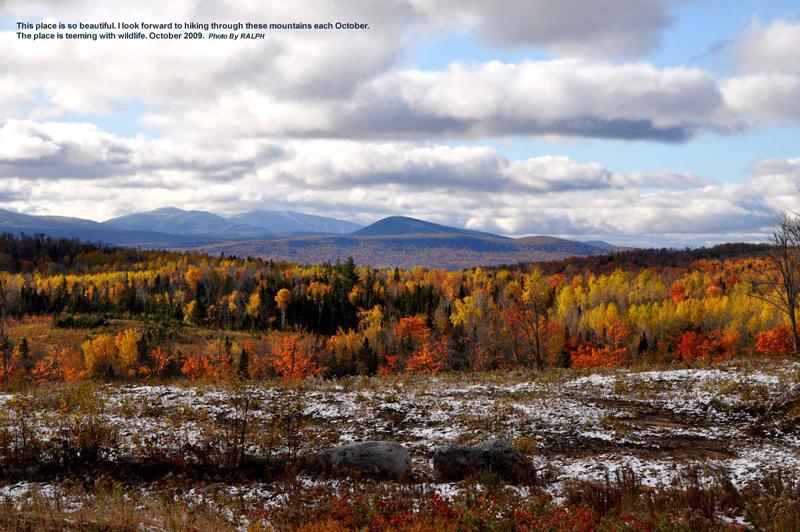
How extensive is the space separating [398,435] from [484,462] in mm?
4533

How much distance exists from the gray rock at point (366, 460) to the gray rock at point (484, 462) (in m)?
0.98

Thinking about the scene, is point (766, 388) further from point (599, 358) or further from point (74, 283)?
point (74, 283)

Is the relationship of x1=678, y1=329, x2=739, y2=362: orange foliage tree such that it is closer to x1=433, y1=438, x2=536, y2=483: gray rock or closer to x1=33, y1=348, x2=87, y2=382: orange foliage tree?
x1=433, y1=438, x2=536, y2=483: gray rock

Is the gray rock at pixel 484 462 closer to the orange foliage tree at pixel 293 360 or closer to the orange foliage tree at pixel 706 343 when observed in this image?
the orange foliage tree at pixel 293 360

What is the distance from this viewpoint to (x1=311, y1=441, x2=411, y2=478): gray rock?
1315 cm

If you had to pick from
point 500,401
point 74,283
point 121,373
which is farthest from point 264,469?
point 74,283

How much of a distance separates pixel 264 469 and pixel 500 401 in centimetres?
1042

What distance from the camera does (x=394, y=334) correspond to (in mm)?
120438

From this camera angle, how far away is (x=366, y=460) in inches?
527

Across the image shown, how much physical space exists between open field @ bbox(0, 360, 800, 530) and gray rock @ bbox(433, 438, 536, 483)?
1.45ft

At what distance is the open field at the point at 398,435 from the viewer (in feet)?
37.4

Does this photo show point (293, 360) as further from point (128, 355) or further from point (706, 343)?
point (706, 343)

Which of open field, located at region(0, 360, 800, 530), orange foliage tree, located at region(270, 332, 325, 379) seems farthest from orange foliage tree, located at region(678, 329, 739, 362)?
open field, located at region(0, 360, 800, 530)

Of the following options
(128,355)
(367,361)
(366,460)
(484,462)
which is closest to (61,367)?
(128,355)
